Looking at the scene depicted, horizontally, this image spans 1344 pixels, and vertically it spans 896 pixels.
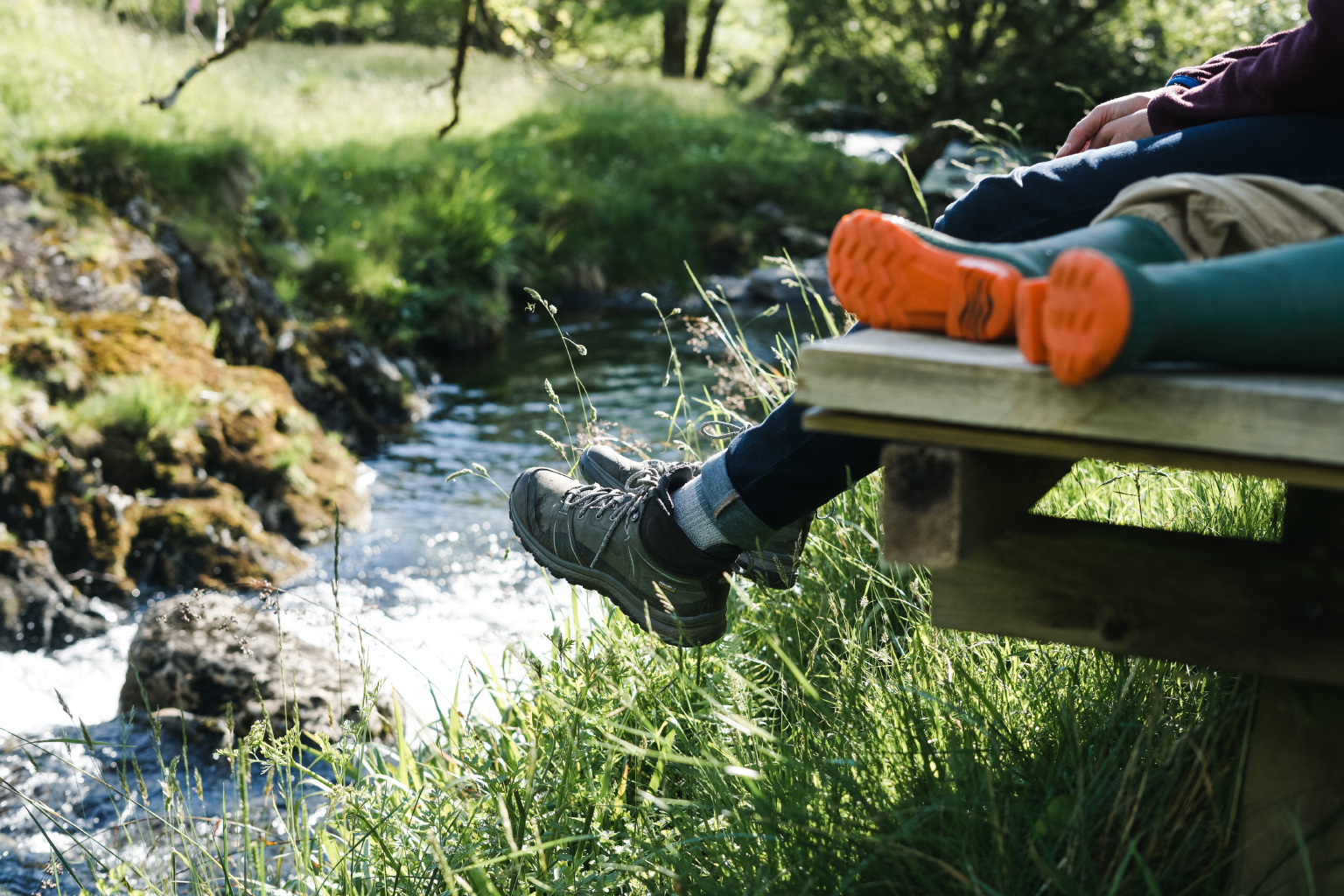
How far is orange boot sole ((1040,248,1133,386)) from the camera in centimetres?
85

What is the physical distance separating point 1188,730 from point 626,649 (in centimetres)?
120

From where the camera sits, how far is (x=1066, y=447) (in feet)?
3.08

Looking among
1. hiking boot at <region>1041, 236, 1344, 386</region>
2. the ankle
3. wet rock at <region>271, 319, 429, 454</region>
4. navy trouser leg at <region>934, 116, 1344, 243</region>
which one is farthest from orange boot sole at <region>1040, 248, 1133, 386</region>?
wet rock at <region>271, 319, 429, 454</region>

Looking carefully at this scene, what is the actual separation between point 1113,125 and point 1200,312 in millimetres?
947

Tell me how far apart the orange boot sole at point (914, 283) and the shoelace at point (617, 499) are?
0.74 meters

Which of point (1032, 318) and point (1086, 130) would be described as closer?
point (1032, 318)

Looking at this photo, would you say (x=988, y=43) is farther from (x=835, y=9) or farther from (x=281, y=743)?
(x=281, y=743)

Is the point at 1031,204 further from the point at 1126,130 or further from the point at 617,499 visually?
the point at 617,499

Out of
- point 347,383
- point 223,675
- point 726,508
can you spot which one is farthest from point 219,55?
point 347,383

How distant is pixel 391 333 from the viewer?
816cm

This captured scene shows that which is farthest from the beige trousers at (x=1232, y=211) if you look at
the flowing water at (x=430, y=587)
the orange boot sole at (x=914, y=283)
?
the flowing water at (x=430, y=587)

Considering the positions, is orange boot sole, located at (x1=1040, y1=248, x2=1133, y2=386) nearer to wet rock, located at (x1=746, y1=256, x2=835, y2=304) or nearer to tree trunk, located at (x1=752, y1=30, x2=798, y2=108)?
wet rock, located at (x1=746, y1=256, x2=835, y2=304)

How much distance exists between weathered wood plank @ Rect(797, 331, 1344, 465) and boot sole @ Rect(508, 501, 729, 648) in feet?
2.50

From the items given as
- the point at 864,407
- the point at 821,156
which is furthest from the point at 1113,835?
the point at 821,156
